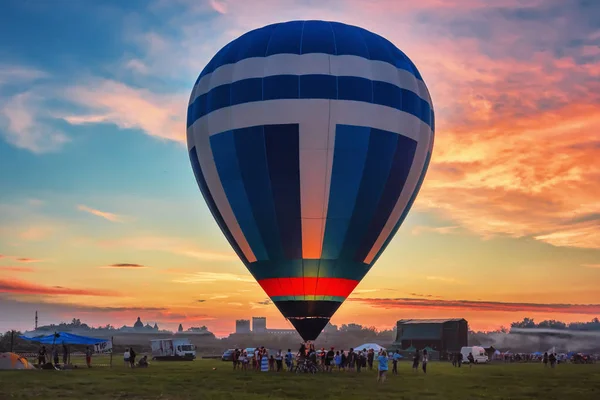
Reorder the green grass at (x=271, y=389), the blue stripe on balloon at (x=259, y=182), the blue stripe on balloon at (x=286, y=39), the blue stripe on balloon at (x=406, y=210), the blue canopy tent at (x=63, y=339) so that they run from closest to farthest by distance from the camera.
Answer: the green grass at (x=271, y=389) → the blue stripe on balloon at (x=259, y=182) → the blue stripe on balloon at (x=286, y=39) → the blue stripe on balloon at (x=406, y=210) → the blue canopy tent at (x=63, y=339)

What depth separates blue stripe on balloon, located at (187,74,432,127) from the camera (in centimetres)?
3425

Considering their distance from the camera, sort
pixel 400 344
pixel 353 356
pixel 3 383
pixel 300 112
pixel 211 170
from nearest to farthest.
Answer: pixel 3 383 → pixel 300 112 → pixel 211 170 → pixel 353 356 → pixel 400 344

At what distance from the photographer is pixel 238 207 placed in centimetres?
3584

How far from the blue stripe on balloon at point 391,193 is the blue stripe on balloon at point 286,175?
365 cm

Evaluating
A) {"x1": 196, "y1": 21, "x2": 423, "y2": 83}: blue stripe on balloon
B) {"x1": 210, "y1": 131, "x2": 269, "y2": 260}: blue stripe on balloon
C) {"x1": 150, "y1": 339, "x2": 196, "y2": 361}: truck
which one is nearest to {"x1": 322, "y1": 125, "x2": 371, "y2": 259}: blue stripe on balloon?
{"x1": 210, "y1": 131, "x2": 269, "y2": 260}: blue stripe on balloon

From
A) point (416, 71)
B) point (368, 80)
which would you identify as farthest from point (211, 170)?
point (416, 71)

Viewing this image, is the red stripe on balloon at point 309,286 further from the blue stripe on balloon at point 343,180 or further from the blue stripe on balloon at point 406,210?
the blue stripe on balloon at point 406,210

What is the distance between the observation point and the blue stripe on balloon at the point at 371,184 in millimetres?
34719

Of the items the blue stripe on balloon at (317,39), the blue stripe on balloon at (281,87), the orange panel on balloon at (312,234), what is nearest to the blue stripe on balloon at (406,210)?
the orange panel on balloon at (312,234)

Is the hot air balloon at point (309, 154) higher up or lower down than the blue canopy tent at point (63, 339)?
higher up

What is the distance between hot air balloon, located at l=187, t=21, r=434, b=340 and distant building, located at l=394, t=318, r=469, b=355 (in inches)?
1958

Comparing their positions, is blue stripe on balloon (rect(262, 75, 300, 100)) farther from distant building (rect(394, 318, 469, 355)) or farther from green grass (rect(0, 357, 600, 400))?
distant building (rect(394, 318, 469, 355))

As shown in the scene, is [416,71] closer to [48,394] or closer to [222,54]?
[222,54]

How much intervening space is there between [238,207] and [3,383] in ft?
43.9
